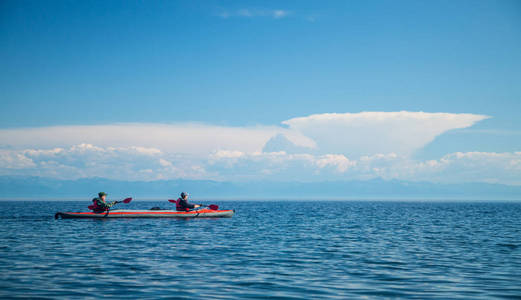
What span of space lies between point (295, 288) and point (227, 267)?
14.2 feet

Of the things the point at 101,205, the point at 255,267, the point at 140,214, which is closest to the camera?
the point at 255,267

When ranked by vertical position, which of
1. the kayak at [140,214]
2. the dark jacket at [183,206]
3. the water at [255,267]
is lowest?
the water at [255,267]

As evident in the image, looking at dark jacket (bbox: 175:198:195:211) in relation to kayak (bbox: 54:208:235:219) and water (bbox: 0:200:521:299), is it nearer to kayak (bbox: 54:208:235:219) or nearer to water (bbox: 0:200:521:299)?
kayak (bbox: 54:208:235:219)

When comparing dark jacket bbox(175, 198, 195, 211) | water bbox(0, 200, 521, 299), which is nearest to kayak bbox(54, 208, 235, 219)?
dark jacket bbox(175, 198, 195, 211)

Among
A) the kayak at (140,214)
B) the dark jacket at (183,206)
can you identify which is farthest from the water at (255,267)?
the dark jacket at (183,206)

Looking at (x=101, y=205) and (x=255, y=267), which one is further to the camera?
(x=101, y=205)

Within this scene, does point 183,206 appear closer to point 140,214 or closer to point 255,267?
point 140,214

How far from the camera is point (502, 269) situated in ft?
57.1

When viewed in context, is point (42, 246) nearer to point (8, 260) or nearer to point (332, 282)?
point (8, 260)

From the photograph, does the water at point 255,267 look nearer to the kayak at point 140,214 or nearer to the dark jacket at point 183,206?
the kayak at point 140,214

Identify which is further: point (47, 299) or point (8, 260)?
point (8, 260)

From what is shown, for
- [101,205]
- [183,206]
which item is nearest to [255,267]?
[183,206]

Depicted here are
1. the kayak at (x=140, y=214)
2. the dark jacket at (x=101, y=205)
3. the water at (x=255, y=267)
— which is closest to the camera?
the water at (x=255, y=267)

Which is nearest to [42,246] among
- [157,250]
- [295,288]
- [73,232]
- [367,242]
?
[157,250]
